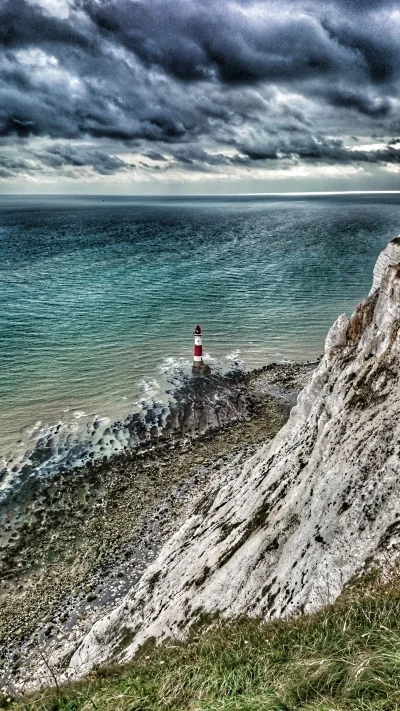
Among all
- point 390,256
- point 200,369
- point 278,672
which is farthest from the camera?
point 200,369

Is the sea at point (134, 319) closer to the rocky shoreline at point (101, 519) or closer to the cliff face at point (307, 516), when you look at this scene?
the rocky shoreline at point (101, 519)

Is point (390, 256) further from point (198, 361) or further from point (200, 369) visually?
point (198, 361)

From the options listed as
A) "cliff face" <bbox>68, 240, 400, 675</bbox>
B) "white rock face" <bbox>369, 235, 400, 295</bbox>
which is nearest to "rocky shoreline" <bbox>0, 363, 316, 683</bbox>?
"cliff face" <bbox>68, 240, 400, 675</bbox>

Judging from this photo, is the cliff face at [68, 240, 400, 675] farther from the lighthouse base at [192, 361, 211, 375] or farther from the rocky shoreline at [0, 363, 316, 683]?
the lighthouse base at [192, 361, 211, 375]

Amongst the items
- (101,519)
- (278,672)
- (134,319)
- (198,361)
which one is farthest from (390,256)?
(134,319)

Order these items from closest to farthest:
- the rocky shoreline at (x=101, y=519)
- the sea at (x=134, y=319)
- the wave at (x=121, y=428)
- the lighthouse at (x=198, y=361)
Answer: the rocky shoreline at (x=101, y=519) < the wave at (x=121, y=428) < the sea at (x=134, y=319) < the lighthouse at (x=198, y=361)

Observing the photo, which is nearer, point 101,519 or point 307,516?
point 307,516

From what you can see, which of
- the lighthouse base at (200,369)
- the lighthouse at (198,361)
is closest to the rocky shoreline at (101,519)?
the lighthouse base at (200,369)
